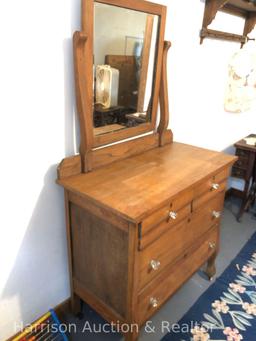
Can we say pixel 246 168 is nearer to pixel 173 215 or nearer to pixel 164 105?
pixel 164 105

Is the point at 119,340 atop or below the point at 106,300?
below

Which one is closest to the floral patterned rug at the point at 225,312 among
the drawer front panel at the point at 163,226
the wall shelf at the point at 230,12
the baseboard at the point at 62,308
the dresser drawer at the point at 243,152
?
the baseboard at the point at 62,308

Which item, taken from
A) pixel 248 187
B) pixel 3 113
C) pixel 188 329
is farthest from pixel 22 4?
pixel 248 187

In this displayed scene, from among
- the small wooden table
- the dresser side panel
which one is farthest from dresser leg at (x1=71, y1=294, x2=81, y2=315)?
the small wooden table

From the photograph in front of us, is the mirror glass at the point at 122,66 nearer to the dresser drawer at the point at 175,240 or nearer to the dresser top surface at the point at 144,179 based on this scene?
the dresser top surface at the point at 144,179

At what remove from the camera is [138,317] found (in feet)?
4.12

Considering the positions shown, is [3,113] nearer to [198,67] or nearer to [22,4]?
[22,4]

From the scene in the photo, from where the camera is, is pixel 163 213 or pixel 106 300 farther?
pixel 106 300

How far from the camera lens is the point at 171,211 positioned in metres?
1.23

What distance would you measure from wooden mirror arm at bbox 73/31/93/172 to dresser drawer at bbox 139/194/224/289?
0.47 meters

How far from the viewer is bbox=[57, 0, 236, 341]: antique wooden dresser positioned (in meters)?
1.13

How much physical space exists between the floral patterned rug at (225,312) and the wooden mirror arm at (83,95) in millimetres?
1047

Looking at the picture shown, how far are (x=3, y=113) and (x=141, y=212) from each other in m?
0.63

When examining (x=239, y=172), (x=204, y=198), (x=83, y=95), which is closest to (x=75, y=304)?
(x=204, y=198)
